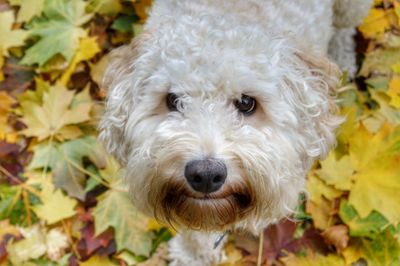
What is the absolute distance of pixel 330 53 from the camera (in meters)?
3.62

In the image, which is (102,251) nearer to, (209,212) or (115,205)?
(115,205)

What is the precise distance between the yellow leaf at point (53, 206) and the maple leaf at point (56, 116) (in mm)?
314

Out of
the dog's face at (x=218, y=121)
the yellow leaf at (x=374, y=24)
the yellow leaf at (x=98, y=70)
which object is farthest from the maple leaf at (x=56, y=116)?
the yellow leaf at (x=374, y=24)

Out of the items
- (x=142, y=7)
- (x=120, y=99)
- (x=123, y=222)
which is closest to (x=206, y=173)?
(x=120, y=99)

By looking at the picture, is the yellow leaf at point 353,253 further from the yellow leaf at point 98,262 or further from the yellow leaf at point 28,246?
the yellow leaf at point 28,246

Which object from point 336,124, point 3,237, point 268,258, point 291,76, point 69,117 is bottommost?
point 3,237

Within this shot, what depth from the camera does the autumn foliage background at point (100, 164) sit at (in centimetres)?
274

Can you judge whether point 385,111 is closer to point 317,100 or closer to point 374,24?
point 374,24

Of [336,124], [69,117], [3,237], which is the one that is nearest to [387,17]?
[336,124]

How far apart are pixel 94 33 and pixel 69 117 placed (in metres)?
0.73

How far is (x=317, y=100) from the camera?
217 centimetres

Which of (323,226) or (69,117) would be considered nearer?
(323,226)

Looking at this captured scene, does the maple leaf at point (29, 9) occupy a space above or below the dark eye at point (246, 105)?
below

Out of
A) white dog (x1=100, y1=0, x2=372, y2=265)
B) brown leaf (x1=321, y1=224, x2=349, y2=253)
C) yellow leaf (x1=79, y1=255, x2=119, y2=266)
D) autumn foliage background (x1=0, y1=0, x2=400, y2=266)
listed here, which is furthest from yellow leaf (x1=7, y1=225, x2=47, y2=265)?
brown leaf (x1=321, y1=224, x2=349, y2=253)
